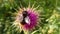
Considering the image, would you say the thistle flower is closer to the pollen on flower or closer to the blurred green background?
the pollen on flower

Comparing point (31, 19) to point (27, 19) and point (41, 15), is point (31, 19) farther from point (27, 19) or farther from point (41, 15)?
point (41, 15)

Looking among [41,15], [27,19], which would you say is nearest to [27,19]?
[27,19]

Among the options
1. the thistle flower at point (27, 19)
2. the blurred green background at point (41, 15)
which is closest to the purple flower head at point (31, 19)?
the thistle flower at point (27, 19)

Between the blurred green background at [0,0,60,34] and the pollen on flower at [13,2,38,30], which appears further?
the blurred green background at [0,0,60,34]

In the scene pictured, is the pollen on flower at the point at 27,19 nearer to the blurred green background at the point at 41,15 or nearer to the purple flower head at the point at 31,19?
the purple flower head at the point at 31,19

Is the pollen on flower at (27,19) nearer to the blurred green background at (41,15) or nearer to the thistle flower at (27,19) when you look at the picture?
the thistle flower at (27,19)

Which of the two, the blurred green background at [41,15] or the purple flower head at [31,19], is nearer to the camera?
the purple flower head at [31,19]

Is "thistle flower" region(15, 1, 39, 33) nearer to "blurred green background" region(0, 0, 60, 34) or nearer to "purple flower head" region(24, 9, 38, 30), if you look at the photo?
"purple flower head" region(24, 9, 38, 30)

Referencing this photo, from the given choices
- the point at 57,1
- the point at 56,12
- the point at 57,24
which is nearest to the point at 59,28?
the point at 57,24

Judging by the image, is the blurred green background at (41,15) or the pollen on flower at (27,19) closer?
the pollen on flower at (27,19)

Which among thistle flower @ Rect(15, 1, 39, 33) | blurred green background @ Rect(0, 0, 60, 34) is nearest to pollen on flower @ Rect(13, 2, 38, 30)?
thistle flower @ Rect(15, 1, 39, 33)
